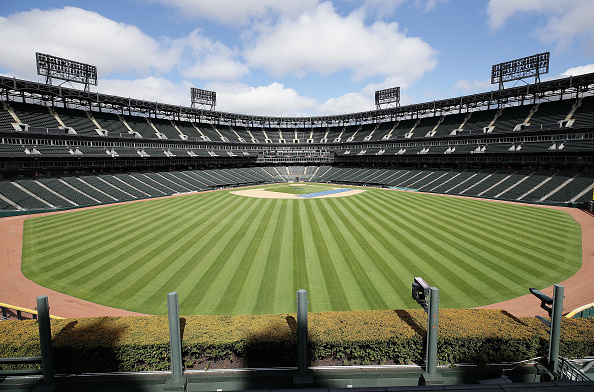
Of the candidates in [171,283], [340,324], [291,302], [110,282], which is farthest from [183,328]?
[110,282]

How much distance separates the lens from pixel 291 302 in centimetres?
1366

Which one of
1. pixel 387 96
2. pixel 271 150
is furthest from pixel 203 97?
pixel 387 96

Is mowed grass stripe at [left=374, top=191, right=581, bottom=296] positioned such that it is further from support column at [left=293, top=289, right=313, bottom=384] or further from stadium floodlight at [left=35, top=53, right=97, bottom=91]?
stadium floodlight at [left=35, top=53, right=97, bottom=91]

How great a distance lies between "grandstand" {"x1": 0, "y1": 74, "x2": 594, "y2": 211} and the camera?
4481cm

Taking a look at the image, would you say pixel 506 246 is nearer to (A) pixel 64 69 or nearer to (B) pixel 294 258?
(B) pixel 294 258

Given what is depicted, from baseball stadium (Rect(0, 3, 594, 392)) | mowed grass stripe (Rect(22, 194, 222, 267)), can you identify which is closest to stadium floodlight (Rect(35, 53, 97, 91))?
baseball stadium (Rect(0, 3, 594, 392))

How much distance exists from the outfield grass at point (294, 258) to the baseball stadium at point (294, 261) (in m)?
0.19

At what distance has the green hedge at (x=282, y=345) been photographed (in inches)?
260

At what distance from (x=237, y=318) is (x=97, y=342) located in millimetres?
3589

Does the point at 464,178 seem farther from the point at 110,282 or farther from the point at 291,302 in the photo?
the point at 110,282

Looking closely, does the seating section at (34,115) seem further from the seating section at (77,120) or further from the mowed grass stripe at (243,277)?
the mowed grass stripe at (243,277)

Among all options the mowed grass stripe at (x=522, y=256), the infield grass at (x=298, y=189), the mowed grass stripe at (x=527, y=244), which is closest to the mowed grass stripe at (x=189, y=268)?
the mowed grass stripe at (x=522, y=256)

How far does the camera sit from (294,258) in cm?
1902

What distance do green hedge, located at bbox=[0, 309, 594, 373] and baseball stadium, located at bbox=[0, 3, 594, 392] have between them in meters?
0.05
